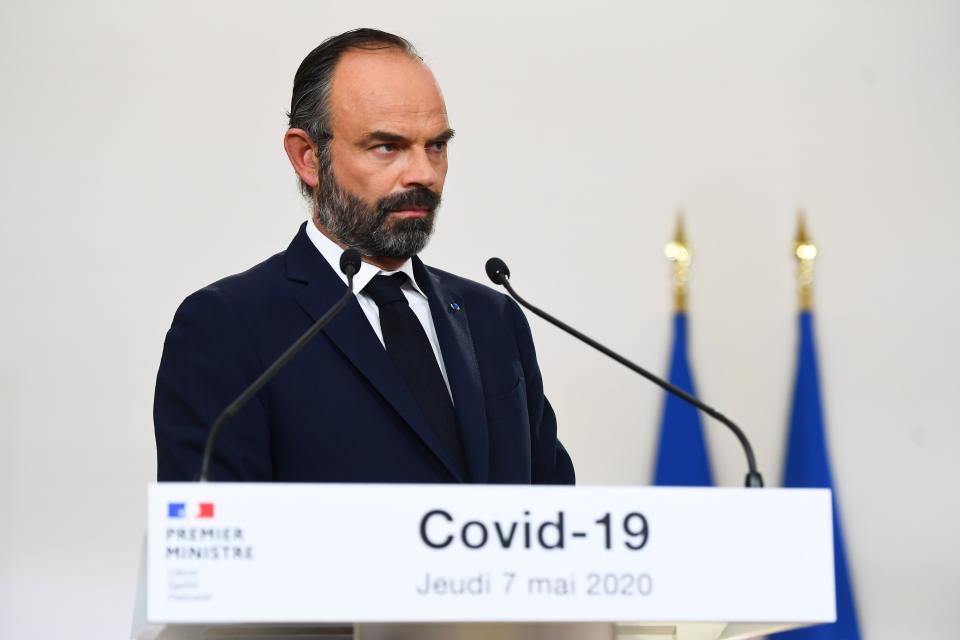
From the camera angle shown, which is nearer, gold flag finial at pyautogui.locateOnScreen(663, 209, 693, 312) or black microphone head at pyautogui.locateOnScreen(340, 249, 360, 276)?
black microphone head at pyautogui.locateOnScreen(340, 249, 360, 276)

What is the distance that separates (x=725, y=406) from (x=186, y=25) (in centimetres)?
223

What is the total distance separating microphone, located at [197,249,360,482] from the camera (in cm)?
159

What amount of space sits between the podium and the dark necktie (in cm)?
71

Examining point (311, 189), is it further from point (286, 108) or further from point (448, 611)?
point (286, 108)

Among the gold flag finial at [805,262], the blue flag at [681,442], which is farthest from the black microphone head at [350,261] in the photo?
the gold flag finial at [805,262]

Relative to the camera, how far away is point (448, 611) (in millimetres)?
1453

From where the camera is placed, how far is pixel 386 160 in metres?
2.46

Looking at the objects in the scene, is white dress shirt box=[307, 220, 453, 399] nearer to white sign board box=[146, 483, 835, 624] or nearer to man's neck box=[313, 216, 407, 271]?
man's neck box=[313, 216, 407, 271]

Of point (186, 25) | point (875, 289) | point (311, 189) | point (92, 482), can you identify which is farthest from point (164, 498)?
point (875, 289)

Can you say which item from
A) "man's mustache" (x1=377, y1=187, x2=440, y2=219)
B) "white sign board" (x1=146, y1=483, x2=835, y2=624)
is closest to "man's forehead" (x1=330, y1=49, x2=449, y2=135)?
"man's mustache" (x1=377, y1=187, x2=440, y2=219)

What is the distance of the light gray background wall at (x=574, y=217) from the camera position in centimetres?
441

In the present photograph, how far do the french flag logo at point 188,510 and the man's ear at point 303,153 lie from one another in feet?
4.00

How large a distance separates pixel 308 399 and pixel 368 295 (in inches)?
10.1

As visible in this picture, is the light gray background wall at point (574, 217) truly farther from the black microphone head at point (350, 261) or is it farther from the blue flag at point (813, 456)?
the black microphone head at point (350, 261)
